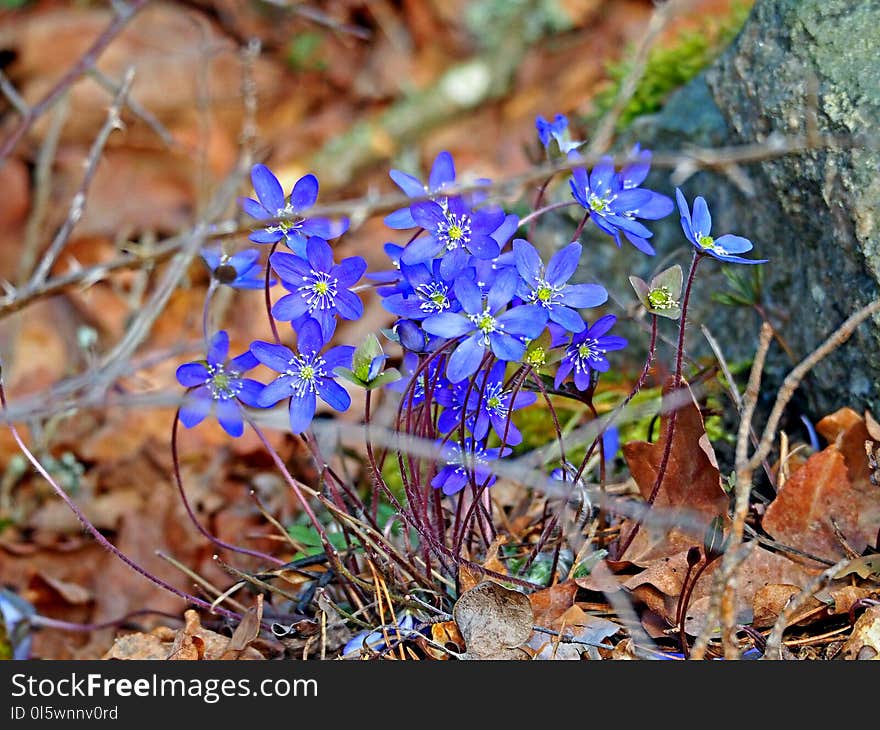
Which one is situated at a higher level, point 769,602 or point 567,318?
point 567,318

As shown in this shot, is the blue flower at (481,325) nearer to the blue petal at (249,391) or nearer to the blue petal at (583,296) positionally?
the blue petal at (583,296)

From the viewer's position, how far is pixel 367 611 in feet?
5.99

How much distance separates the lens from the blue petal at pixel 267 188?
1.64 m

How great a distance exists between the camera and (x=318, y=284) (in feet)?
5.24

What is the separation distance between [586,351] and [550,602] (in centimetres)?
46

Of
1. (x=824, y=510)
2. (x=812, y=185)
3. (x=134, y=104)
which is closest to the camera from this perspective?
(x=824, y=510)

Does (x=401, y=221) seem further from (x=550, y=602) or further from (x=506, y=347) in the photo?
(x=550, y=602)

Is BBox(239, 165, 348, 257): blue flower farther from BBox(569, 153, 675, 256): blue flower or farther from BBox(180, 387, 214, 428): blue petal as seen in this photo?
BBox(569, 153, 675, 256): blue flower

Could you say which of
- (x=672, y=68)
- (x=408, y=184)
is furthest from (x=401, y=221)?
(x=672, y=68)

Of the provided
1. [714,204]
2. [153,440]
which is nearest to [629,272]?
[714,204]

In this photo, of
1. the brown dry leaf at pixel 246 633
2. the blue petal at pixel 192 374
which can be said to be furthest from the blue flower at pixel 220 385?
the brown dry leaf at pixel 246 633

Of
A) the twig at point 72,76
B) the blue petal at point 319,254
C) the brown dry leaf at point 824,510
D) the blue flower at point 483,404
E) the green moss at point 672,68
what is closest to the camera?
the blue petal at point 319,254

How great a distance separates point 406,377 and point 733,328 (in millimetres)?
1139

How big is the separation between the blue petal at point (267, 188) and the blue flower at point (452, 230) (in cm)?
26
